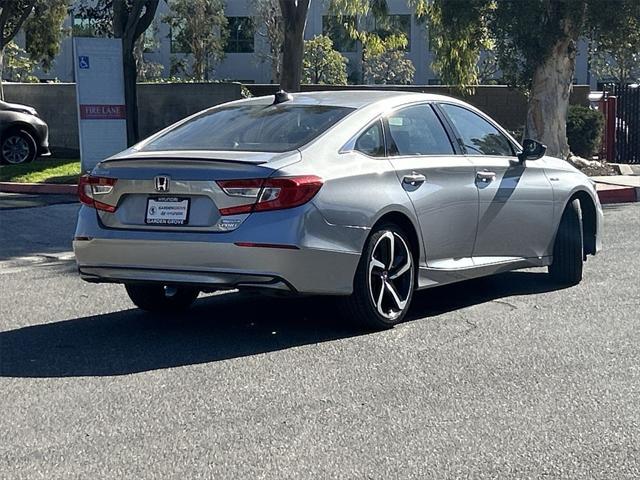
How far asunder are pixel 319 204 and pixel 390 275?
882 mm

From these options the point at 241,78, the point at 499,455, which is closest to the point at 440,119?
the point at 499,455

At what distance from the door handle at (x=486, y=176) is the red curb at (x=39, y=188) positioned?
9.59 metres

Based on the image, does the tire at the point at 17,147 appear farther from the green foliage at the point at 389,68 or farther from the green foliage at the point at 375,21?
the green foliage at the point at 389,68

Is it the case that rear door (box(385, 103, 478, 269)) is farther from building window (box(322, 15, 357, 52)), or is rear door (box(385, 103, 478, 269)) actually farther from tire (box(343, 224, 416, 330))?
building window (box(322, 15, 357, 52))

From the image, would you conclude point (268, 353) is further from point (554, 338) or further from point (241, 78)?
point (241, 78)

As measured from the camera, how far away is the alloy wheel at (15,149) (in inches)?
784

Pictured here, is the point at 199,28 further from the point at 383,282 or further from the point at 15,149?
the point at 383,282

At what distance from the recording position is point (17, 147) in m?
20.1

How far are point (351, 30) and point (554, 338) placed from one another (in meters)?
18.4

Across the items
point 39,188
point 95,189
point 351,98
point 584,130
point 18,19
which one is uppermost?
point 18,19

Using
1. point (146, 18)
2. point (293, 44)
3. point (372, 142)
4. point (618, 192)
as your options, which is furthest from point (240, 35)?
point (372, 142)

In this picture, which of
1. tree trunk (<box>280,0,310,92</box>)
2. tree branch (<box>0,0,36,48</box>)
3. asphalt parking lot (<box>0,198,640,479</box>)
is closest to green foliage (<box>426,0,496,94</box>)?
tree trunk (<box>280,0,310,92</box>)

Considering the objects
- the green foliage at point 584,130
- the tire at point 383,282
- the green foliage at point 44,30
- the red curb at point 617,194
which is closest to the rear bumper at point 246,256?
the tire at point 383,282

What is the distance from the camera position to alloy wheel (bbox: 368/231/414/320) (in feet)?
23.3
